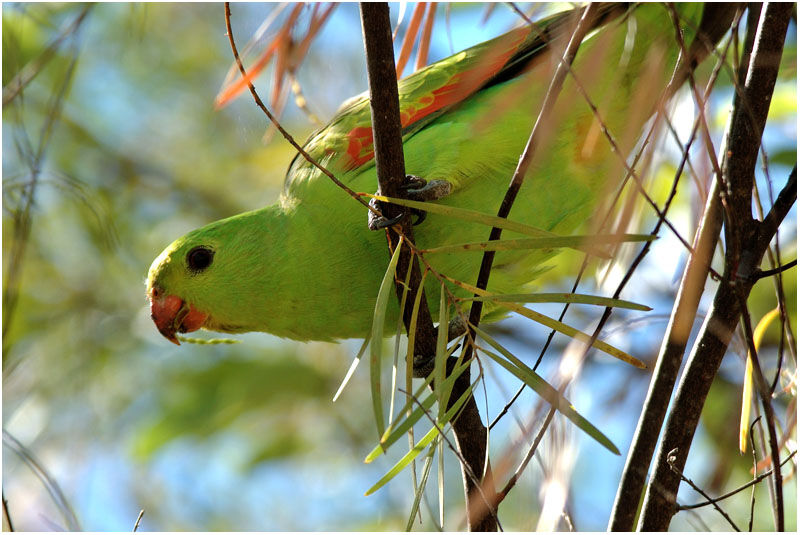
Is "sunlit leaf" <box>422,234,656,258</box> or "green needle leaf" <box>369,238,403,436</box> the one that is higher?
"sunlit leaf" <box>422,234,656,258</box>

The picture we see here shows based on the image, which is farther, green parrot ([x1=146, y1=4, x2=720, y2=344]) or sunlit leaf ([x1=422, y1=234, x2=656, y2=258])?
green parrot ([x1=146, y1=4, x2=720, y2=344])

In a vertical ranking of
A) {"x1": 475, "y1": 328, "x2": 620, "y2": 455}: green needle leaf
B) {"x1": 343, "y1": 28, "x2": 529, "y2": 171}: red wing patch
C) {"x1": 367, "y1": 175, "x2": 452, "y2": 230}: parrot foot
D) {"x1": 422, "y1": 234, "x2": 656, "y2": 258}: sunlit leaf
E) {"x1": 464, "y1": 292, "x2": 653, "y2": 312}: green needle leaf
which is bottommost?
{"x1": 475, "y1": 328, "x2": 620, "y2": 455}: green needle leaf

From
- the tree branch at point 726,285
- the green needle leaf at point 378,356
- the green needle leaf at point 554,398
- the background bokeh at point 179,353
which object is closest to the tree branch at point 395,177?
the green needle leaf at point 378,356

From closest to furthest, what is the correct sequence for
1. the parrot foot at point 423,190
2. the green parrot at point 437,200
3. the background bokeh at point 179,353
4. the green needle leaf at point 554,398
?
1. the green needle leaf at point 554,398
2. the parrot foot at point 423,190
3. the green parrot at point 437,200
4. the background bokeh at point 179,353

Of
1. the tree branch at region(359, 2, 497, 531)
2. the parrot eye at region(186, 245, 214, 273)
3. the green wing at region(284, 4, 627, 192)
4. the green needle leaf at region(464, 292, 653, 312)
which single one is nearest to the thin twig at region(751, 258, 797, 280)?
the green needle leaf at region(464, 292, 653, 312)

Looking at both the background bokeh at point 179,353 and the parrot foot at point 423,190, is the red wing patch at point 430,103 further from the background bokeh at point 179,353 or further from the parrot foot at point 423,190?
the background bokeh at point 179,353

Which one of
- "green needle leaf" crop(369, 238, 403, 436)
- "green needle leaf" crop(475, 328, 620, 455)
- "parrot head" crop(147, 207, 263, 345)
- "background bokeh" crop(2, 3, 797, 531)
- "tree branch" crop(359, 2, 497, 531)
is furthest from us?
"background bokeh" crop(2, 3, 797, 531)

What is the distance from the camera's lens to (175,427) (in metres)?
4.17

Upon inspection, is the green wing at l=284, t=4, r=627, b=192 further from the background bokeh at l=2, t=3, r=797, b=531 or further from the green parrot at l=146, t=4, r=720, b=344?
the background bokeh at l=2, t=3, r=797, b=531

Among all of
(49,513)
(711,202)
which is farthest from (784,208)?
(49,513)

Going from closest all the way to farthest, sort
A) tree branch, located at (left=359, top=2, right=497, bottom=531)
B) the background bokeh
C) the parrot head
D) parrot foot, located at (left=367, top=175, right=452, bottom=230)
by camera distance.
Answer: tree branch, located at (left=359, top=2, right=497, bottom=531) < parrot foot, located at (left=367, top=175, right=452, bottom=230) < the parrot head < the background bokeh

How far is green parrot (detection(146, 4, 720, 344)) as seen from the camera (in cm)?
223

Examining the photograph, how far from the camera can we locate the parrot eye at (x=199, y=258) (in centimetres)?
240

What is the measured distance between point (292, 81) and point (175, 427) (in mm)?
2701
